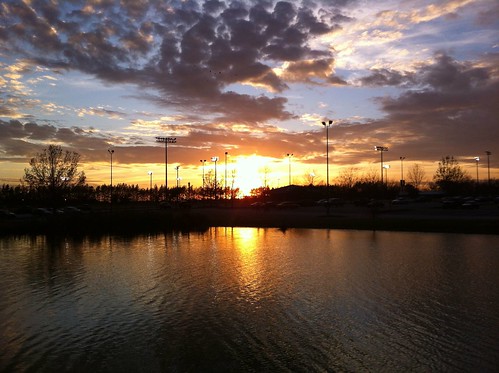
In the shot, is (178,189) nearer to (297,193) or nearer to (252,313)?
(297,193)

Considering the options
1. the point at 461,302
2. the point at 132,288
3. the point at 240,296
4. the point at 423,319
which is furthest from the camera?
the point at 132,288

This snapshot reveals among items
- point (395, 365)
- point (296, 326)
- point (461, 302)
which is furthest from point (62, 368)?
point (461, 302)

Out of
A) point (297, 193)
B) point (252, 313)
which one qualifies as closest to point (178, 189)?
point (297, 193)

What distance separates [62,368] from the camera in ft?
29.3

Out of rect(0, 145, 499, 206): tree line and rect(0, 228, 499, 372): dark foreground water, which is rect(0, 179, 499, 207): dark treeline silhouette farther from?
rect(0, 228, 499, 372): dark foreground water

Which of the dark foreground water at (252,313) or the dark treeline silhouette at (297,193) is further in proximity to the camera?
the dark treeline silhouette at (297,193)

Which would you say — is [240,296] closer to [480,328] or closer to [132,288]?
[132,288]

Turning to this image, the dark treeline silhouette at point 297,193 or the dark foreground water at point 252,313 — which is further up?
the dark treeline silhouette at point 297,193

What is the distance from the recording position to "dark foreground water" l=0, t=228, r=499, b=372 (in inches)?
371

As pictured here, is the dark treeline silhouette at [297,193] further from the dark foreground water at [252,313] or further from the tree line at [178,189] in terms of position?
the dark foreground water at [252,313]

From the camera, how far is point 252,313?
1309cm

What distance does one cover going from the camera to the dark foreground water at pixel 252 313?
9430mm

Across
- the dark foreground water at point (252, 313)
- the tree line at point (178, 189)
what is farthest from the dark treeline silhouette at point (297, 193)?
the dark foreground water at point (252, 313)

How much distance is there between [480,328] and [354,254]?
14.1 m
